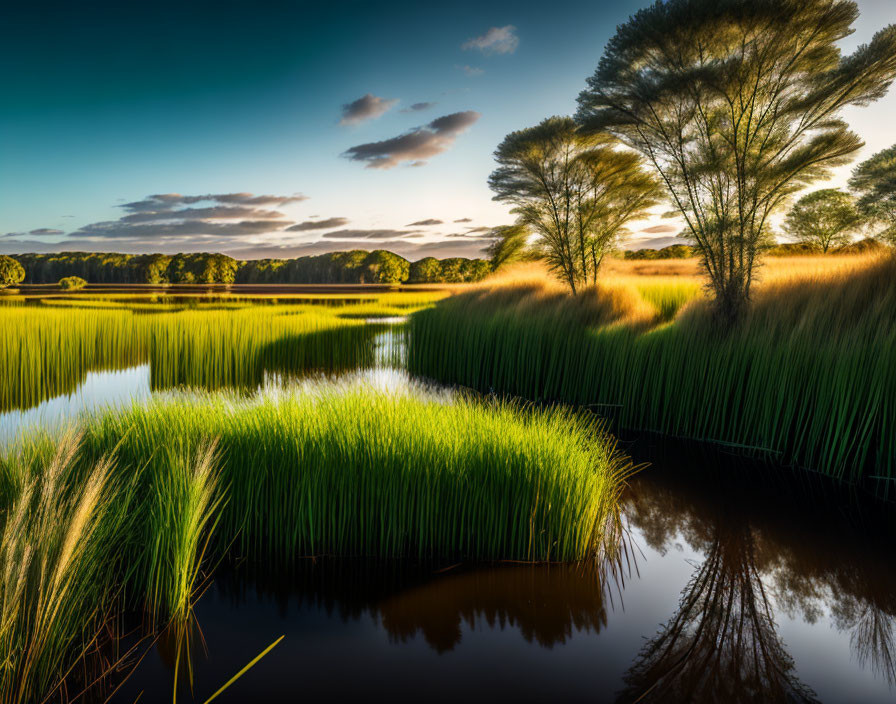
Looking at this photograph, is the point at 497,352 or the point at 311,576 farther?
the point at 497,352

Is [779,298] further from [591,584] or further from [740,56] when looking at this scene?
[591,584]

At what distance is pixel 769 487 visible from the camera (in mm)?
5945

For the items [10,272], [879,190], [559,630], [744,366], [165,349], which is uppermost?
[10,272]

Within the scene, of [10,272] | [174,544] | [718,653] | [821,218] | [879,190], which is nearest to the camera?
[718,653]

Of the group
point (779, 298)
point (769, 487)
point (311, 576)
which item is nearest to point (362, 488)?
point (311, 576)

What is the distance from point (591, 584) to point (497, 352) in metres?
9.36

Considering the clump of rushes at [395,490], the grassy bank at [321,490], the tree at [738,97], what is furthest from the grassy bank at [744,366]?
the clump of rushes at [395,490]

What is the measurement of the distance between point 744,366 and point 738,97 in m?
5.77

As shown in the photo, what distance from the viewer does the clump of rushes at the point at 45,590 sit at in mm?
1855

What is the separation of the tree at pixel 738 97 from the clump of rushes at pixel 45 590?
991 centimetres

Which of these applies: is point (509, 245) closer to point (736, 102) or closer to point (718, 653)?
point (736, 102)

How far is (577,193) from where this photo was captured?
16.4 metres

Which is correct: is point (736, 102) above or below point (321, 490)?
above

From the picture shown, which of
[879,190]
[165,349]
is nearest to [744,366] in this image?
[879,190]
